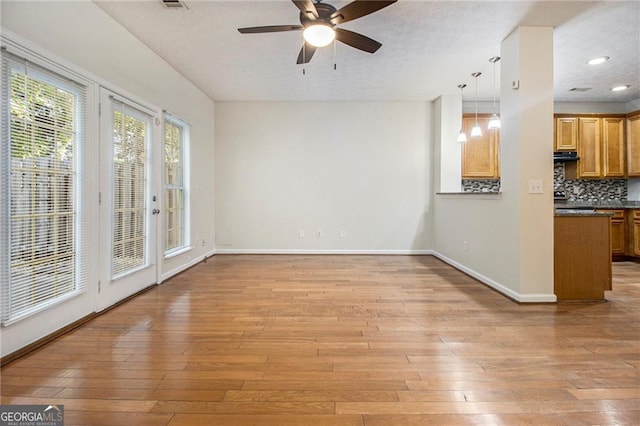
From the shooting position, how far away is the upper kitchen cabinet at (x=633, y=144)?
5.11m

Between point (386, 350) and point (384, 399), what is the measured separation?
520 millimetres

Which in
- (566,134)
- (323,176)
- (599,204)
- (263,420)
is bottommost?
(263,420)

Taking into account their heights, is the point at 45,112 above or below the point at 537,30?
below

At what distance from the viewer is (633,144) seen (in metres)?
5.17

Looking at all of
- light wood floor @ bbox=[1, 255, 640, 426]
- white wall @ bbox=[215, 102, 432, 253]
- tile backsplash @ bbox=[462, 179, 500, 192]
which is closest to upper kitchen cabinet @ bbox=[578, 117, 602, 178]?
tile backsplash @ bbox=[462, 179, 500, 192]

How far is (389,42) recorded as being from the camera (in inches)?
130

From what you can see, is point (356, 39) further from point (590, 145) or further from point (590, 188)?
point (590, 188)

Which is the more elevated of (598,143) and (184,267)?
(598,143)

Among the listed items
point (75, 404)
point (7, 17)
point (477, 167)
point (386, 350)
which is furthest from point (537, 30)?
point (75, 404)

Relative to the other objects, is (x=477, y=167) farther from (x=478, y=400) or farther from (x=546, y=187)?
(x=478, y=400)

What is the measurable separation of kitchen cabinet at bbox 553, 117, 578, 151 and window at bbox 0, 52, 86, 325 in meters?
6.69

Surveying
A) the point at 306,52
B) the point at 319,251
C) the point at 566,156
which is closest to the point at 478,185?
the point at 566,156

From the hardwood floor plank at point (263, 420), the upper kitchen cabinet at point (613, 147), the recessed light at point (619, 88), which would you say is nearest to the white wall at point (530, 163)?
the hardwood floor plank at point (263, 420)

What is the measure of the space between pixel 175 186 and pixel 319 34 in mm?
2966
